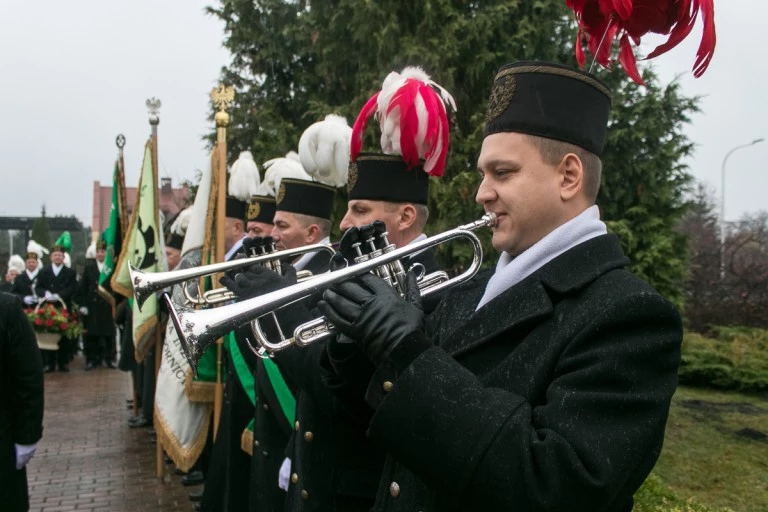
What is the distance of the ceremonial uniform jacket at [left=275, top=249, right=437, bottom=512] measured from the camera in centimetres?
309

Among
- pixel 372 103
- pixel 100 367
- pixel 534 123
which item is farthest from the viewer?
pixel 100 367

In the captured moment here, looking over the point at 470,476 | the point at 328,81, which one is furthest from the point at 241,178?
the point at 470,476

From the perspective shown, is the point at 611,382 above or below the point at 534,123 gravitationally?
below

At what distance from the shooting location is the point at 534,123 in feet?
6.98

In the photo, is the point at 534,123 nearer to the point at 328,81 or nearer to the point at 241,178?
the point at 241,178

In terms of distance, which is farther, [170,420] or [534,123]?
[170,420]

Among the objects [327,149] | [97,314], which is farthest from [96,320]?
[327,149]

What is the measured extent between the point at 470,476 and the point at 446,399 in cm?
18

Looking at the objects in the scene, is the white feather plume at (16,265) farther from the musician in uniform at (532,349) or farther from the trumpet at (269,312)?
the musician in uniform at (532,349)

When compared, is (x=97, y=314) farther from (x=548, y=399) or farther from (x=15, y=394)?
(x=548, y=399)

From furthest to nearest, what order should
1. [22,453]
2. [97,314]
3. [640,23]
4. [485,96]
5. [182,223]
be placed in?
[97,314] → [485,96] → [182,223] → [22,453] → [640,23]

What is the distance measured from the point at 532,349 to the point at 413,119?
189cm

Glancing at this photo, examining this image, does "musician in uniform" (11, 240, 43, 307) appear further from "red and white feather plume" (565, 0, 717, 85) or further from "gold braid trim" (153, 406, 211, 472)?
"red and white feather plume" (565, 0, 717, 85)

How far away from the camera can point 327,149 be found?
185 inches
